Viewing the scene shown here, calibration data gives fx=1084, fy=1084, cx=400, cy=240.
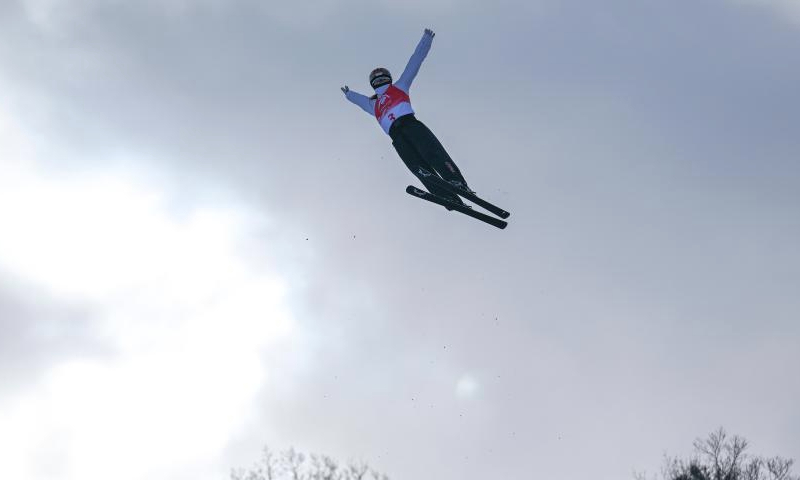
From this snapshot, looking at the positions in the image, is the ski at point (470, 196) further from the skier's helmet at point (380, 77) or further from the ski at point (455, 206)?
the skier's helmet at point (380, 77)

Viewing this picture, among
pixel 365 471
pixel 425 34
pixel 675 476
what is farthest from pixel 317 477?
pixel 425 34

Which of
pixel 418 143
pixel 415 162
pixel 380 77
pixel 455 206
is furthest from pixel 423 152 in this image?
pixel 380 77

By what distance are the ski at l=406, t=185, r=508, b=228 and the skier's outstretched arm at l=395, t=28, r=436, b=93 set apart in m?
1.90

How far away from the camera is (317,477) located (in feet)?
105

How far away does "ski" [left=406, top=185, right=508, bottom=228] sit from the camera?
63.0 feet

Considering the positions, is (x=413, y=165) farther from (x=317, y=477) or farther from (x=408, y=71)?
(x=317, y=477)

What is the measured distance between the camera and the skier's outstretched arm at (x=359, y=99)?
20391 millimetres

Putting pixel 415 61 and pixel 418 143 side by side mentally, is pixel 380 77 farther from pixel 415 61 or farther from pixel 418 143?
pixel 418 143

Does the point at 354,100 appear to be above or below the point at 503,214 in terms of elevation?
above

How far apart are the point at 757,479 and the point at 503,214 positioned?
20.9 meters

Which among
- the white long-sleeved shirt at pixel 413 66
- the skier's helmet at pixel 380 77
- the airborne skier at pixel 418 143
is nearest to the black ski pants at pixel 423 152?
the airborne skier at pixel 418 143

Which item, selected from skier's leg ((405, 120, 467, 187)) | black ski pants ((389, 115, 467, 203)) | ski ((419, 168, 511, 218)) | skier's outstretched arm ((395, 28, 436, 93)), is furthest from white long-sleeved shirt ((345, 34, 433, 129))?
ski ((419, 168, 511, 218))

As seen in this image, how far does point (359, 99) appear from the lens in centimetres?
2053

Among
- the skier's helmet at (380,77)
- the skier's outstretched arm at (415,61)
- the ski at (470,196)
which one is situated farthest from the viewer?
the skier's helmet at (380,77)
